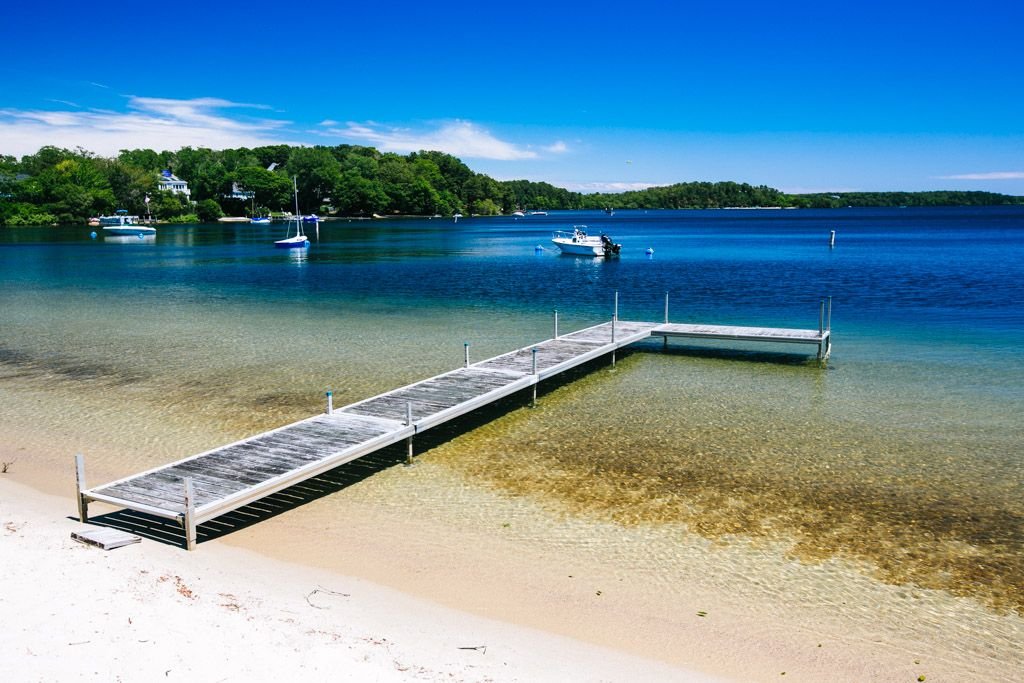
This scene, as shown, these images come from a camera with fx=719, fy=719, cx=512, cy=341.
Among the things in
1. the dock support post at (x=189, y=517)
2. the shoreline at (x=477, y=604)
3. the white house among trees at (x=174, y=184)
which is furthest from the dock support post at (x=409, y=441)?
the white house among trees at (x=174, y=184)

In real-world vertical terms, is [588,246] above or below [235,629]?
above

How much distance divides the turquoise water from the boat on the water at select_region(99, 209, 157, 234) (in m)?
62.4

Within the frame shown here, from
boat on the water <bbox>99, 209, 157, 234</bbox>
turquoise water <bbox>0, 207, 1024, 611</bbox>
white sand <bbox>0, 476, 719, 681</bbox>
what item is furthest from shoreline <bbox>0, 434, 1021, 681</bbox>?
boat on the water <bbox>99, 209, 157, 234</bbox>

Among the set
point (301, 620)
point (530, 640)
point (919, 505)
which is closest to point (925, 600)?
point (919, 505)

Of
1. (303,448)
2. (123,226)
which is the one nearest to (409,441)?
(303,448)

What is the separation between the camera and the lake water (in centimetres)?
1181

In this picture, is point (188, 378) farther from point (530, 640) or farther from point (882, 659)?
point (882, 659)

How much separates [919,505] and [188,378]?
18.9m

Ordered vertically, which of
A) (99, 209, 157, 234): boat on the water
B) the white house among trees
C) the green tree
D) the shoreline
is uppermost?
the white house among trees

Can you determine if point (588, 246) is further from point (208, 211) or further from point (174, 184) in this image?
point (174, 184)

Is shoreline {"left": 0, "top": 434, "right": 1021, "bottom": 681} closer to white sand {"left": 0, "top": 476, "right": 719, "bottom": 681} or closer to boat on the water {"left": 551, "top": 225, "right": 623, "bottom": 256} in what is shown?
white sand {"left": 0, "top": 476, "right": 719, "bottom": 681}

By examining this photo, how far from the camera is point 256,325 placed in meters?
31.5

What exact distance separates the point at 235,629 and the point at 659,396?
1385 centimetres

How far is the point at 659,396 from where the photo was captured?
64.5ft
